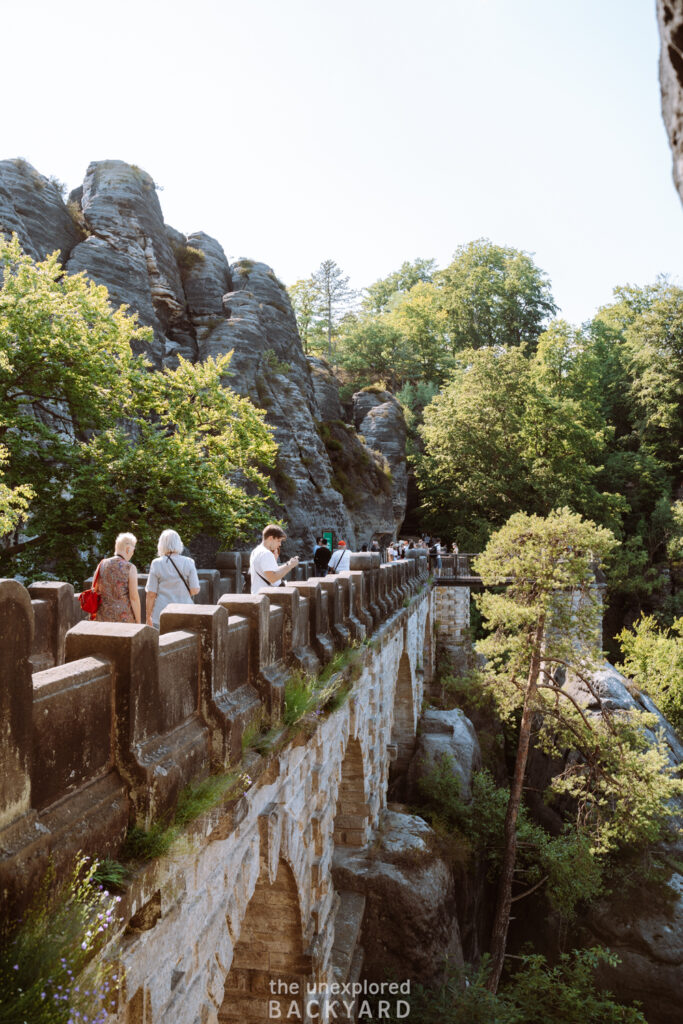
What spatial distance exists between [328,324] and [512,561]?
40.1 metres

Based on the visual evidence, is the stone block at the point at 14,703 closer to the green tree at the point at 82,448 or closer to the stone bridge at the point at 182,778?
the stone bridge at the point at 182,778

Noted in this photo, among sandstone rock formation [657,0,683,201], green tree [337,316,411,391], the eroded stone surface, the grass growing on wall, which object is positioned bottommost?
the eroded stone surface

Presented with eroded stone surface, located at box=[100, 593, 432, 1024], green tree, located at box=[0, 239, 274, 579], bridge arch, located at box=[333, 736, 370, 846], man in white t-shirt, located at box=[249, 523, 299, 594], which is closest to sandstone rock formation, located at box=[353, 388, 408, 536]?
green tree, located at box=[0, 239, 274, 579]

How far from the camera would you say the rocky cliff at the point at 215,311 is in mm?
23312

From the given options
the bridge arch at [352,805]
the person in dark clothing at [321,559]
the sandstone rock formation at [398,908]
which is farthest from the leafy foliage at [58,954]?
the sandstone rock formation at [398,908]

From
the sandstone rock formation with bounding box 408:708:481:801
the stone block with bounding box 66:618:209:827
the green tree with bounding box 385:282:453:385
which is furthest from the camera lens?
the green tree with bounding box 385:282:453:385

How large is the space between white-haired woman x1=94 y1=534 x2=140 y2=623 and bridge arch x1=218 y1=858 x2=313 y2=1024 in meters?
2.95

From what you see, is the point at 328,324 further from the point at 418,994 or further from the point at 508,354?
the point at 418,994

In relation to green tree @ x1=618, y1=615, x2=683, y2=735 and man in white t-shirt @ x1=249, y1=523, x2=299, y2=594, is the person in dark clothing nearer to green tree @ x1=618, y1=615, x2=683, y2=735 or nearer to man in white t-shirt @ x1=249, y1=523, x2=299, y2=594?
man in white t-shirt @ x1=249, y1=523, x2=299, y2=594

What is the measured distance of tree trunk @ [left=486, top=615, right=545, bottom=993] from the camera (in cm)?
1300

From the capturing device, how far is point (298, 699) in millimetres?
4336

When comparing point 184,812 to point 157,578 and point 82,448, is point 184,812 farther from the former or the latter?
point 82,448

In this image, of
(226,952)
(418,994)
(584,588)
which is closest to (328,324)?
(584,588)

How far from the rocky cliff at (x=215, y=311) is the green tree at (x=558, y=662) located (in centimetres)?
1158
